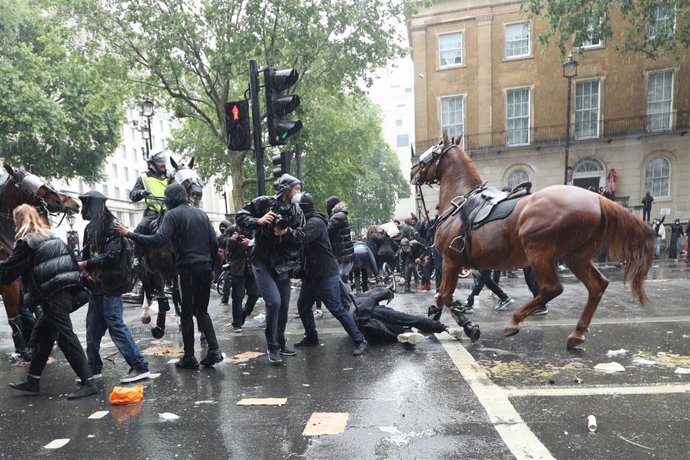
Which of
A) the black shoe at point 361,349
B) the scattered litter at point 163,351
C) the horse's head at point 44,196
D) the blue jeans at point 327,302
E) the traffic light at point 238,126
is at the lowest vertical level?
the scattered litter at point 163,351

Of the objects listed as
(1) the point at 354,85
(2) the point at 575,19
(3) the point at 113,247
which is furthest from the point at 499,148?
(3) the point at 113,247

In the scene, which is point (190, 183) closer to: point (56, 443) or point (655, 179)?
point (56, 443)

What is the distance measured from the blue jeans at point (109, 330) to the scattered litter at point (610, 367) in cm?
458

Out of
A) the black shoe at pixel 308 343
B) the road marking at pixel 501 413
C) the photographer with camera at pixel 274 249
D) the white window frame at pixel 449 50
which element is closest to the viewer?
the road marking at pixel 501 413

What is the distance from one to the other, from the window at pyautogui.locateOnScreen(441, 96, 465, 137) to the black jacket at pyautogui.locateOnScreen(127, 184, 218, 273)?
22.4 metres

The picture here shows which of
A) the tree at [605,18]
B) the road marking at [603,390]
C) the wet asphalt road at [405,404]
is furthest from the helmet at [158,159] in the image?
the tree at [605,18]

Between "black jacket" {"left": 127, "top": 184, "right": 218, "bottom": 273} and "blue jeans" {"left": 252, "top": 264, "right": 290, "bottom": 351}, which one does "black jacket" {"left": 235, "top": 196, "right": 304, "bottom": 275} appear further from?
"black jacket" {"left": 127, "top": 184, "right": 218, "bottom": 273}

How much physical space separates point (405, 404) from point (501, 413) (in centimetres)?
76

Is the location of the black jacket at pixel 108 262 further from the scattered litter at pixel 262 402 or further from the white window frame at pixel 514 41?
the white window frame at pixel 514 41

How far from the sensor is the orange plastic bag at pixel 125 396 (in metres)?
4.04

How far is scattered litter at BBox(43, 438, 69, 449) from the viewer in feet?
10.7

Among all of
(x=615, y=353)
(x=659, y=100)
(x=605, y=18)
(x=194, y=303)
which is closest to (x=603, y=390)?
(x=615, y=353)

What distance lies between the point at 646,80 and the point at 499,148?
776cm

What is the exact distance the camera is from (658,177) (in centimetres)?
2278
